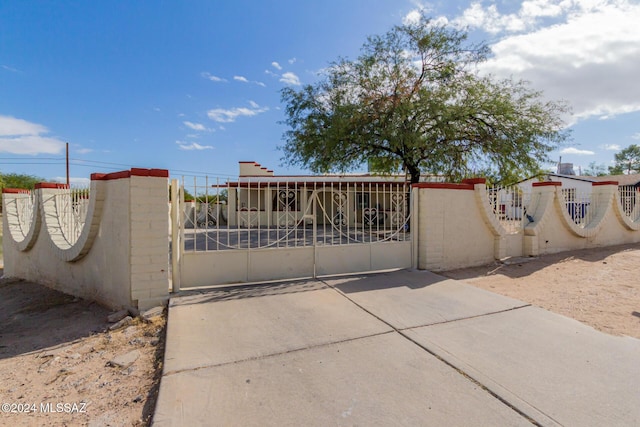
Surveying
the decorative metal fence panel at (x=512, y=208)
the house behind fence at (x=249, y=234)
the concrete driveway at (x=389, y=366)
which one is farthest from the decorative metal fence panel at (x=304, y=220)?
the decorative metal fence panel at (x=512, y=208)

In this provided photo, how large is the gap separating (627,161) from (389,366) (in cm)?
6444

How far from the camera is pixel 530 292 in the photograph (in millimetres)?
5488

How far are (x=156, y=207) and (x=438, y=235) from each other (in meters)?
5.46

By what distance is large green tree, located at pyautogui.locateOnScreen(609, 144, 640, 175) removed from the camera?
46.6 m

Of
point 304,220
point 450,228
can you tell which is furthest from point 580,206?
point 304,220

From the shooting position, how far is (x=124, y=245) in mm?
4617

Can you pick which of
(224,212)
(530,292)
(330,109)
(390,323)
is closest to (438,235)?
(530,292)

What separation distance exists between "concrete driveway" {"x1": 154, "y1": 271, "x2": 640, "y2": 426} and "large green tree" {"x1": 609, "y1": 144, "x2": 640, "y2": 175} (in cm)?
6074

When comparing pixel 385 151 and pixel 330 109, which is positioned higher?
pixel 330 109

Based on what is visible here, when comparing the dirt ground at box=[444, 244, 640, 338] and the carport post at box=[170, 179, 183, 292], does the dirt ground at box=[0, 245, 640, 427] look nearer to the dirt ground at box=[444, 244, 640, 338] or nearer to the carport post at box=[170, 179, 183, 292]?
the dirt ground at box=[444, 244, 640, 338]

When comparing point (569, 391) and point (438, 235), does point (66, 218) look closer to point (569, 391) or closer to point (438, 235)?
point (438, 235)

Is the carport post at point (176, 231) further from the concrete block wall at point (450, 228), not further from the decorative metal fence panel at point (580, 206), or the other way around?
the decorative metal fence panel at point (580, 206)

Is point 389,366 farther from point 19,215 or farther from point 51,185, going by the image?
point 19,215

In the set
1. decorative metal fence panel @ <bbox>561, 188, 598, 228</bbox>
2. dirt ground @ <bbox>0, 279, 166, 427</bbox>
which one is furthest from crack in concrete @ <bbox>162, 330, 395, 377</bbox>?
decorative metal fence panel @ <bbox>561, 188, 598, 228</bbox>
